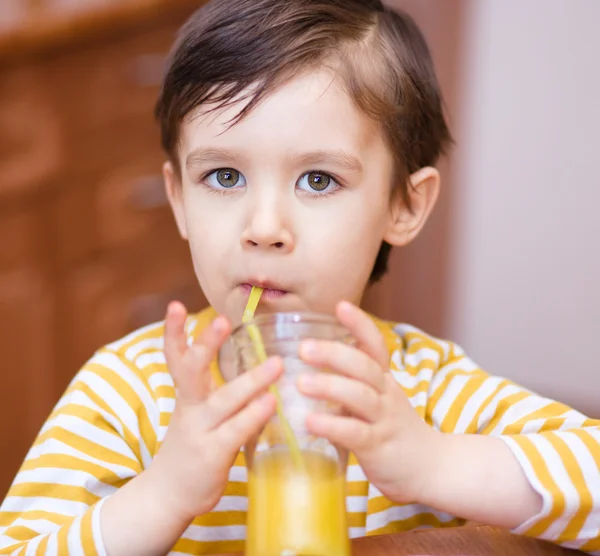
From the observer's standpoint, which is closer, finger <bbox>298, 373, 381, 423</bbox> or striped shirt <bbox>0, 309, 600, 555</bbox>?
finger <bbox>298, 373, 381, 423</bbox>

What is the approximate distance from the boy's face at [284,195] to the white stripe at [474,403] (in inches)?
8.0

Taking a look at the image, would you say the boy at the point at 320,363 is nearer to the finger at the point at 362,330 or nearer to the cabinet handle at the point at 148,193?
the finger at the point at 362,330

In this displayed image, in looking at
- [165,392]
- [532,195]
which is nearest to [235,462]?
[165,392]

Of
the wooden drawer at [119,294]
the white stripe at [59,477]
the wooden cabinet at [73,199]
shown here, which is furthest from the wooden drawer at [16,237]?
the white stripe at [59,477]

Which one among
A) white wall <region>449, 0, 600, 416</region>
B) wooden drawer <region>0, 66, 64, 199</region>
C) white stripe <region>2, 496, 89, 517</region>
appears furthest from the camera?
white wall <region>449, 0, 600, 416</region>

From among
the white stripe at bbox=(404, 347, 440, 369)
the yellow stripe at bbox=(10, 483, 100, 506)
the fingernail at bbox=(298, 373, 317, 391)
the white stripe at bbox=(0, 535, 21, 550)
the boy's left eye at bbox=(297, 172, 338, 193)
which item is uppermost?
the boy's left eye at bbox=(297, 172, 338, 193)

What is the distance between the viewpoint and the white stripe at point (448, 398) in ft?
3.49

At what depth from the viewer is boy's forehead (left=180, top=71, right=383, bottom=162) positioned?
0.93 meters

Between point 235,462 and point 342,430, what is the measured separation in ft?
1.22

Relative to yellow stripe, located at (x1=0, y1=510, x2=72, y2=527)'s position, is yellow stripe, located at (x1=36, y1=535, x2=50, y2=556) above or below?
below

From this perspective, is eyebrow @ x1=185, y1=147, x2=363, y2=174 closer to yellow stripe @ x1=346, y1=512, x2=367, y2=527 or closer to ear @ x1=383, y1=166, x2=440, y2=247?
ear @ x1=383, y1=166, x2=440, y2=247

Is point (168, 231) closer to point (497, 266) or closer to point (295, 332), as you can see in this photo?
point (497, 266)

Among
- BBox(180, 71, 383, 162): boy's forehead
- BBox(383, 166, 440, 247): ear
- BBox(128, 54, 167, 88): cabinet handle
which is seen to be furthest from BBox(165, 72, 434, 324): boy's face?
BBox(128, 54, 167, 88): cabinet handle

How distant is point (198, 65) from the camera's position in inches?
39.9
